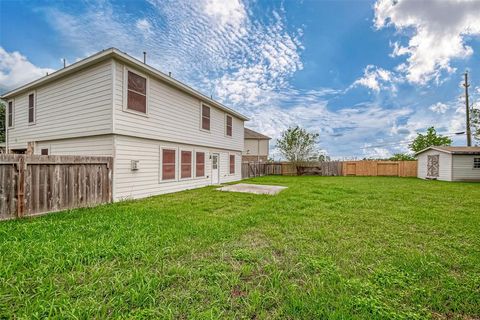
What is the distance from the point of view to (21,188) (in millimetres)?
4512

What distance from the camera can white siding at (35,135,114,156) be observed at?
21.4 feet

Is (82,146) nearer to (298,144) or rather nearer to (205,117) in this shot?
(205,117)

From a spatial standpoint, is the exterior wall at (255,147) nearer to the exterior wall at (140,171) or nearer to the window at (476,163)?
the exterior wall at (140,171)

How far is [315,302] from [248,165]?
15336 mm

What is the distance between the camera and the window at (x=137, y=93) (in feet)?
22.2

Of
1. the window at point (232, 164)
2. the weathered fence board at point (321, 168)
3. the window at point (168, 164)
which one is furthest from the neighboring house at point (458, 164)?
the window at point (168, 164)

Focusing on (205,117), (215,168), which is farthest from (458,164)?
(205,117)

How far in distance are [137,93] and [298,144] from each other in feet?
55.6

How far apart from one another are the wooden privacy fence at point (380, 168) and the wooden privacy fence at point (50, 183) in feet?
70.4

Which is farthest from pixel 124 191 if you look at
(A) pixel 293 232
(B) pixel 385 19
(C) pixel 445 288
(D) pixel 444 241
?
(B) pixel 385 19

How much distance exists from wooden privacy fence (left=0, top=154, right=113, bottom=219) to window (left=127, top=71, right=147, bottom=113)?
204 cm

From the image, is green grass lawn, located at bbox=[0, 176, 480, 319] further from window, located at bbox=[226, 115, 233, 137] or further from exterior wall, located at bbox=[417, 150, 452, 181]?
exterior wall, located at bbox=[417, 150, 452, 181]

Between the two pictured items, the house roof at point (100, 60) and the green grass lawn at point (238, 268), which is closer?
the green grass lawn at point (238, 268)

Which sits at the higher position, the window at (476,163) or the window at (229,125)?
the window at (229,125)
